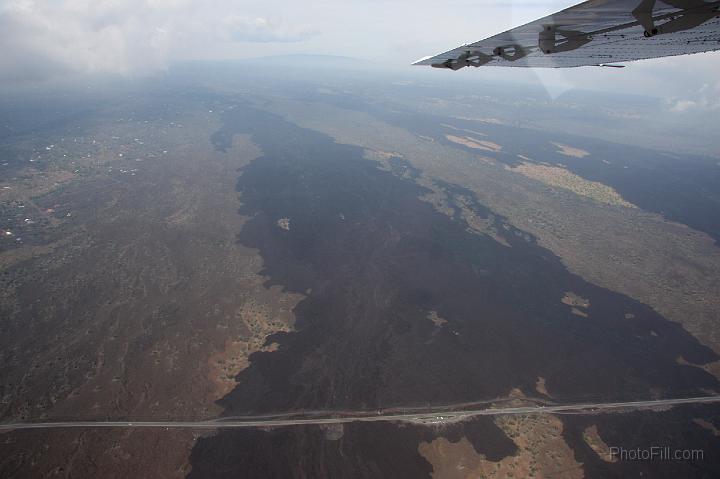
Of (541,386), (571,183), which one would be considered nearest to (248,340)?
(541,386)

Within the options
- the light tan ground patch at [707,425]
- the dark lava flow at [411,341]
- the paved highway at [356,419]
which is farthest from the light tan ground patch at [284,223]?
the light tan ground patch at [707,425]

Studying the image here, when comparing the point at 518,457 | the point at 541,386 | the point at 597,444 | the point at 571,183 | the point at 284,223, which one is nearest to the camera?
the point at 518,457

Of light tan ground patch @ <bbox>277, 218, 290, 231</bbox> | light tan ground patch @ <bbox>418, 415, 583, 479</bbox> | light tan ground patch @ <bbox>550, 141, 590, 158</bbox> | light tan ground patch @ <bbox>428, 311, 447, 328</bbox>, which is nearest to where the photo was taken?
light tan ground patch @ <bbox>418, 415, 583, 479</bbox>

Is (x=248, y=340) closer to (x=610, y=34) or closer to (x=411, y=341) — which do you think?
(x=411, y=341)

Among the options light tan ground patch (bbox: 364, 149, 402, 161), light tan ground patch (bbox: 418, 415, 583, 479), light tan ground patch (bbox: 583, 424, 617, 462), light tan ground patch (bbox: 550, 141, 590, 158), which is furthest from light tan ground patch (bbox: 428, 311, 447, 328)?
light tan ground patch (bbox: 550, 141, 590, 158)

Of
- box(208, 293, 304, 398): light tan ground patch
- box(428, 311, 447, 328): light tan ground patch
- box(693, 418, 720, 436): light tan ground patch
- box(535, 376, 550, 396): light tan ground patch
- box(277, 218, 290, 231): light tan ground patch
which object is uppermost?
box(277, 218, 290, 231): light tan ground patch

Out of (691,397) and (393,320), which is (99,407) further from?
(691,397)

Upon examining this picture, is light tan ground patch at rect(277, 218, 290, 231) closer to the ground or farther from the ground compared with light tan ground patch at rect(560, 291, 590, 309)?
farther from the ground

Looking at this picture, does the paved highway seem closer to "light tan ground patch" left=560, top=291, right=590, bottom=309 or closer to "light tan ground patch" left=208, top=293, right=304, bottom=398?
"light tan ground patch" left=208, top=293, right=304, bottom=398
